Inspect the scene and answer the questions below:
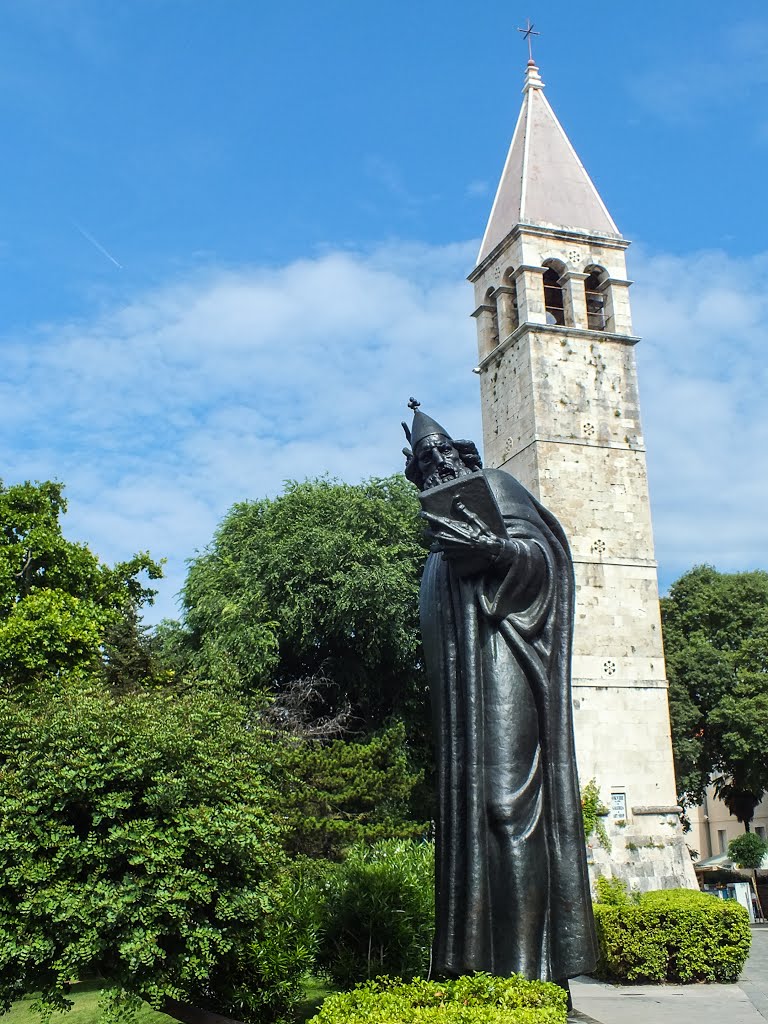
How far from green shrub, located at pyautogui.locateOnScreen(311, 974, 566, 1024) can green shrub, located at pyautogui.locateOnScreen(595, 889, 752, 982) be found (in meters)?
8.89

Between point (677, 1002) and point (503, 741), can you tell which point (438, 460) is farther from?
point (677, 1002)

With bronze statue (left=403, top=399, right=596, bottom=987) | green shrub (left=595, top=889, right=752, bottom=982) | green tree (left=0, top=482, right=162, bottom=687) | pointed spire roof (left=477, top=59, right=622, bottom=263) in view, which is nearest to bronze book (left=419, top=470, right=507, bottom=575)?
bronze statue (left=403, top=399, right=596, bottom=987)

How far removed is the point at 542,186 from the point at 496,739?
96.1 feet

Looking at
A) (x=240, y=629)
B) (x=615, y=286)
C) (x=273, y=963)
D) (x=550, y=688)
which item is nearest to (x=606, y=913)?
(x=273, y=963)

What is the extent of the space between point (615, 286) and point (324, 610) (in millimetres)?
14184

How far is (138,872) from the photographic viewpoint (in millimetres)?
7445

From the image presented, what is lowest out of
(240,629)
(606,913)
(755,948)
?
(755,948)

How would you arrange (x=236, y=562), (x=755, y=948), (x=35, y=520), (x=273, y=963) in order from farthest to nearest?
(x=236, y=562) → (x=35, y=520) → (x=755, y=948) → (x=273, y=963)

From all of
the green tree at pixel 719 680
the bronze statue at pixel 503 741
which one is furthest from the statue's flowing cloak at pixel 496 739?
the green tree at pixel 719 680

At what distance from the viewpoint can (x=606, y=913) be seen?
12.6 metres

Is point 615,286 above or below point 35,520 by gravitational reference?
above

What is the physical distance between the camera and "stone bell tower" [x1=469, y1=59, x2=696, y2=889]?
26.4 metres

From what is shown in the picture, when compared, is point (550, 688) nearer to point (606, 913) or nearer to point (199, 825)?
point (199, 825)

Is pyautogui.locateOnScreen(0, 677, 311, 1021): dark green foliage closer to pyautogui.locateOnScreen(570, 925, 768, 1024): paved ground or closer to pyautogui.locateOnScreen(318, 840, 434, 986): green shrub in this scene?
pyautogui.locateOnScreen(318, 840, 434, 986): green shrub
